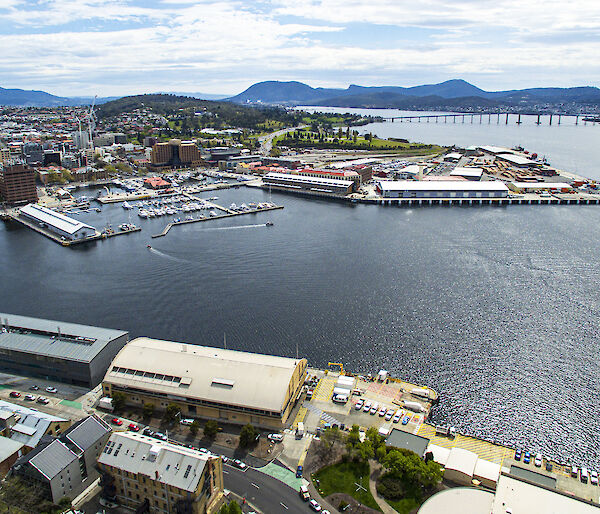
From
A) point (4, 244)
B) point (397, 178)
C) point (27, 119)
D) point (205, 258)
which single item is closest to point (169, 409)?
point (205, 258)

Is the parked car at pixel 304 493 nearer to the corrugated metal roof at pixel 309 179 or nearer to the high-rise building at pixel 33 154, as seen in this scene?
the corrugated metal roof at pixel 309 179

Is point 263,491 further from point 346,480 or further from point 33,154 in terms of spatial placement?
point 33,154

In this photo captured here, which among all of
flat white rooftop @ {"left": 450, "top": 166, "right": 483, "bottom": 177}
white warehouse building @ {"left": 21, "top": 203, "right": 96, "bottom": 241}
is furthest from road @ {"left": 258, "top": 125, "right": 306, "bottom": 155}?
white warehouse building @ {"left": 21, "top": 203, "right": 96, "bottom": 241}

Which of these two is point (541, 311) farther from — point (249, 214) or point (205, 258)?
point (249, 214)

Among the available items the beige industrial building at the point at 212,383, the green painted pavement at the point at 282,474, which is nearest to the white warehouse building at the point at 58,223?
the beige industrial building at the point at 212,383

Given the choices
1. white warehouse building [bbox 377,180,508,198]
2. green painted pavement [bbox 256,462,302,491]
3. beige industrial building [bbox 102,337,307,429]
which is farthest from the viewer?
white warehouse building [bbox 377,180,508,198]

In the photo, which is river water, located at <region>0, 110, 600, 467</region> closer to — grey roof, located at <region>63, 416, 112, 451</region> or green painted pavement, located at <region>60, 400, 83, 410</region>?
green painted pavement, located at <region>60, 400, 83, 410</region>
